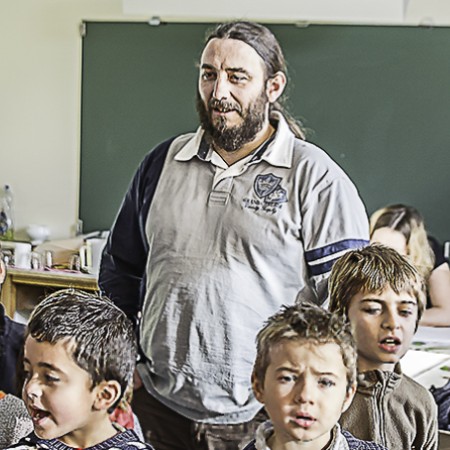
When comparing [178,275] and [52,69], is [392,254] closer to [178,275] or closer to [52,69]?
[178,275]

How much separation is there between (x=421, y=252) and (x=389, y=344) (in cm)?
198

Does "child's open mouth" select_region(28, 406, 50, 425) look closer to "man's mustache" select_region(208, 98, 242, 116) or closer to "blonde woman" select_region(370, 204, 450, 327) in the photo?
"man's mustache" select_region(208, 98, 242, 116)

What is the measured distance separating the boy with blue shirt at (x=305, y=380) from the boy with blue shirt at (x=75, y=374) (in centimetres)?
29

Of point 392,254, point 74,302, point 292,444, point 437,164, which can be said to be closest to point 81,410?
point 74,302

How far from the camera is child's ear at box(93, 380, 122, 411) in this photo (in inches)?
74.6

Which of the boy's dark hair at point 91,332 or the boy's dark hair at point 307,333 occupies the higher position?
the boy's dark hair at point 307,333

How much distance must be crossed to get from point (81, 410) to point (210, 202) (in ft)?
2.40

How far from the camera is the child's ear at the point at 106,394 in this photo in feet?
6.22

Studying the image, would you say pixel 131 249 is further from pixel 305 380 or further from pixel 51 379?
pixel 305 380

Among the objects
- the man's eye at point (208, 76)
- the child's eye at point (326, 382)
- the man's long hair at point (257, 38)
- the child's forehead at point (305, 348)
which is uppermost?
the man's long hair at point (257, 38)

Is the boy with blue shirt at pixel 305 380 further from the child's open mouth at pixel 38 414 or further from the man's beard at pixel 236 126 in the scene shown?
the man's beard at pixel 236 126

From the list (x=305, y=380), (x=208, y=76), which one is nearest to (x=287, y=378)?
(x=305, y=380)

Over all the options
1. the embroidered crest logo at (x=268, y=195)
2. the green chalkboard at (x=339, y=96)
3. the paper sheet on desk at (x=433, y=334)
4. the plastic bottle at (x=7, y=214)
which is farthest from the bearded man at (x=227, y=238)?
the plastic bottle at (x=7, y=214)

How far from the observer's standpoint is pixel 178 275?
2.41 meters
